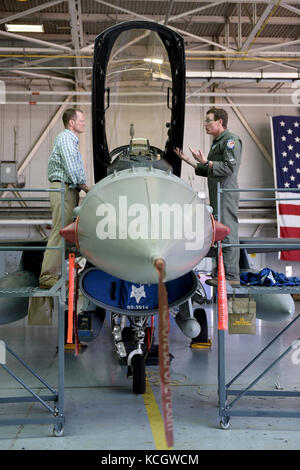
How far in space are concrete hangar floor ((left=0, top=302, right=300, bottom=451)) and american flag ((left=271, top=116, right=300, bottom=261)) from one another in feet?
26.7

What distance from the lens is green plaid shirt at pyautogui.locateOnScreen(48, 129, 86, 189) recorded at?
4547mm

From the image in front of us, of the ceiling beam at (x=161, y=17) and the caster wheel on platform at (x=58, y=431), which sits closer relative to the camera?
the caster wheel on platform at (x=58, y=431)

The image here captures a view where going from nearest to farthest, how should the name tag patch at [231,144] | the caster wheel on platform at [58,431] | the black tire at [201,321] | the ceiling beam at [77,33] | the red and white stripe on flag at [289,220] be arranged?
the caster wheel on platform at [58,431] < the name tag patch at [231,144] < the black tire at [201,321] < the ceiling beam at [77,33] < the red and white stripe on flag at [289,220]

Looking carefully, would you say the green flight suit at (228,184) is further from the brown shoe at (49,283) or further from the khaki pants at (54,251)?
the brown shoe at (49,283)

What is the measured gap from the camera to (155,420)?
389 centimetres

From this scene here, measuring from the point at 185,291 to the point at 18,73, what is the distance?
43.2 feet

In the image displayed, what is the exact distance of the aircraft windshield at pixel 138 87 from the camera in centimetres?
438

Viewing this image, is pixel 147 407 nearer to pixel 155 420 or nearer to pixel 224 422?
pixel 155 420

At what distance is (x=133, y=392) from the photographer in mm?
4777

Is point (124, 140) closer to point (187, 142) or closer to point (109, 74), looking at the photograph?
point (109, 74)

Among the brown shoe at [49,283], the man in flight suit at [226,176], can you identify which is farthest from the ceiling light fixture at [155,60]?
the brown shoe at [49,283]

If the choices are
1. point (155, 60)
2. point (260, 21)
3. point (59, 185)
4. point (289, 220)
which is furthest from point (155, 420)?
point (289, 220)

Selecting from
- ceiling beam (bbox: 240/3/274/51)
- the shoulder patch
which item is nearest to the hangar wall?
ceiling beam (bbox: 240/3/274/51)

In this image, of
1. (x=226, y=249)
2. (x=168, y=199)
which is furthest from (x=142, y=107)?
(x=168, y=199)
